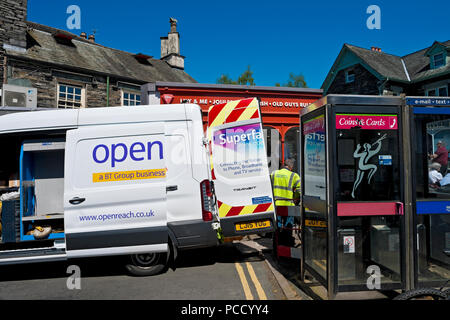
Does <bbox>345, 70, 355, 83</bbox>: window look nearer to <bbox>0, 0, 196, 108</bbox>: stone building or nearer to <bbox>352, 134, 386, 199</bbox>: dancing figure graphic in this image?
<bbox>0, 0, 196, 108</bbox>: stone building

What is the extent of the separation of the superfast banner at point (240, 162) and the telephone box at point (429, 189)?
2.25 meters

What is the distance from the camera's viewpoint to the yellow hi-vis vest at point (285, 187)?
5855 millimetres

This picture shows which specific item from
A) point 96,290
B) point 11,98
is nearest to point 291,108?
point 96,290

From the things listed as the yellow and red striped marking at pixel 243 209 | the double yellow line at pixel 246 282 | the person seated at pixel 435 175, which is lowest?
the double yellow line at pixel 246 282

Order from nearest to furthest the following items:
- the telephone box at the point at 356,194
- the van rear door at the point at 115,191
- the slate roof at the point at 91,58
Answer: the telephone box at the point at 356,194 < the van rear door at the point at 115,191 < the slate roof at the point at 91,58

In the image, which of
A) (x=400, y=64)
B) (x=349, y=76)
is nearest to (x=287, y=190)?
(x=349, y=76)

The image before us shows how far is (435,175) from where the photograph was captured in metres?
4.32

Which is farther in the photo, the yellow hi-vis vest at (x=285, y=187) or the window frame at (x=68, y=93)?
the window frame at (x=68, y=93)

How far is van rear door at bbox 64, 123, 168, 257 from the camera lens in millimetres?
4848

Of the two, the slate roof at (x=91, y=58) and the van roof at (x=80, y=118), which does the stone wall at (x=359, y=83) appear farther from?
the van roof at (x=80, y=118)

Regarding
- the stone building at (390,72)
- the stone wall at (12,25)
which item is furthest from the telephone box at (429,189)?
the stone wall at (12,25)

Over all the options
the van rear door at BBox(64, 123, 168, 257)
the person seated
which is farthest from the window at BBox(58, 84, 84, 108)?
the person seated

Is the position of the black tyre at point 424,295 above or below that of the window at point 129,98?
below

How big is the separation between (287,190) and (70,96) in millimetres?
16595
